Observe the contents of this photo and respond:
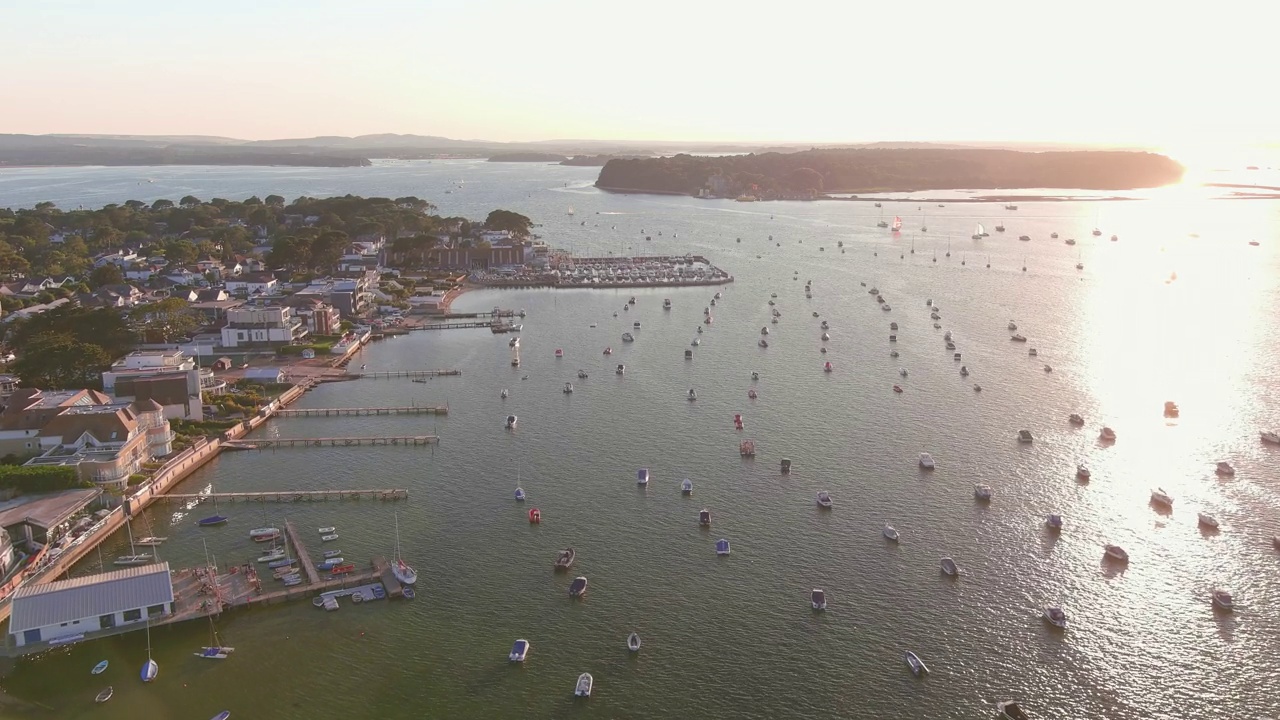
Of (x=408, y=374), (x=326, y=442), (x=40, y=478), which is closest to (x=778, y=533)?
(x=326, y=442)

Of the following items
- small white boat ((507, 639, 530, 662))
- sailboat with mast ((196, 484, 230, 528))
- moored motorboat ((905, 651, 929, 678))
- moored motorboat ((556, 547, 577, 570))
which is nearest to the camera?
moored motorboat ((905, 651, 929, 678))

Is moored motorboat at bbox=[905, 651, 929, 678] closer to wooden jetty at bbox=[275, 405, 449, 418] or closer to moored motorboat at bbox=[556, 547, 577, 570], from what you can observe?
moored motorboat at bbox=[556, 547, 577, 570]

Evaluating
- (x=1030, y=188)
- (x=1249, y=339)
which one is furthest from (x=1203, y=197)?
(x=1249, y=339)

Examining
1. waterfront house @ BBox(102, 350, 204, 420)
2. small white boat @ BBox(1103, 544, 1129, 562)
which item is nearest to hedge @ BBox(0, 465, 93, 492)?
waterfront house @ BBox(102, 350, 204, 420)

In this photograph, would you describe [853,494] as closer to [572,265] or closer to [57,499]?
[57,499]

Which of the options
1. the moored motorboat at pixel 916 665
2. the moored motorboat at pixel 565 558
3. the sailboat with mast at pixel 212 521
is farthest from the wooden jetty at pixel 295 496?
the moored motorboat at pixel 916 665

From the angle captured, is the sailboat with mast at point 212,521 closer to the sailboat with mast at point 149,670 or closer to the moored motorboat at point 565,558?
the sailboat with mast at point 149,670

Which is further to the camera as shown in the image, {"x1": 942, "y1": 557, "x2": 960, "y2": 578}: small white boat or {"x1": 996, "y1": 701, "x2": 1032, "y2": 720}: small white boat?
{"x1": 942, "y1": 557, "x2": 960, "y2": 578}: small white boat
